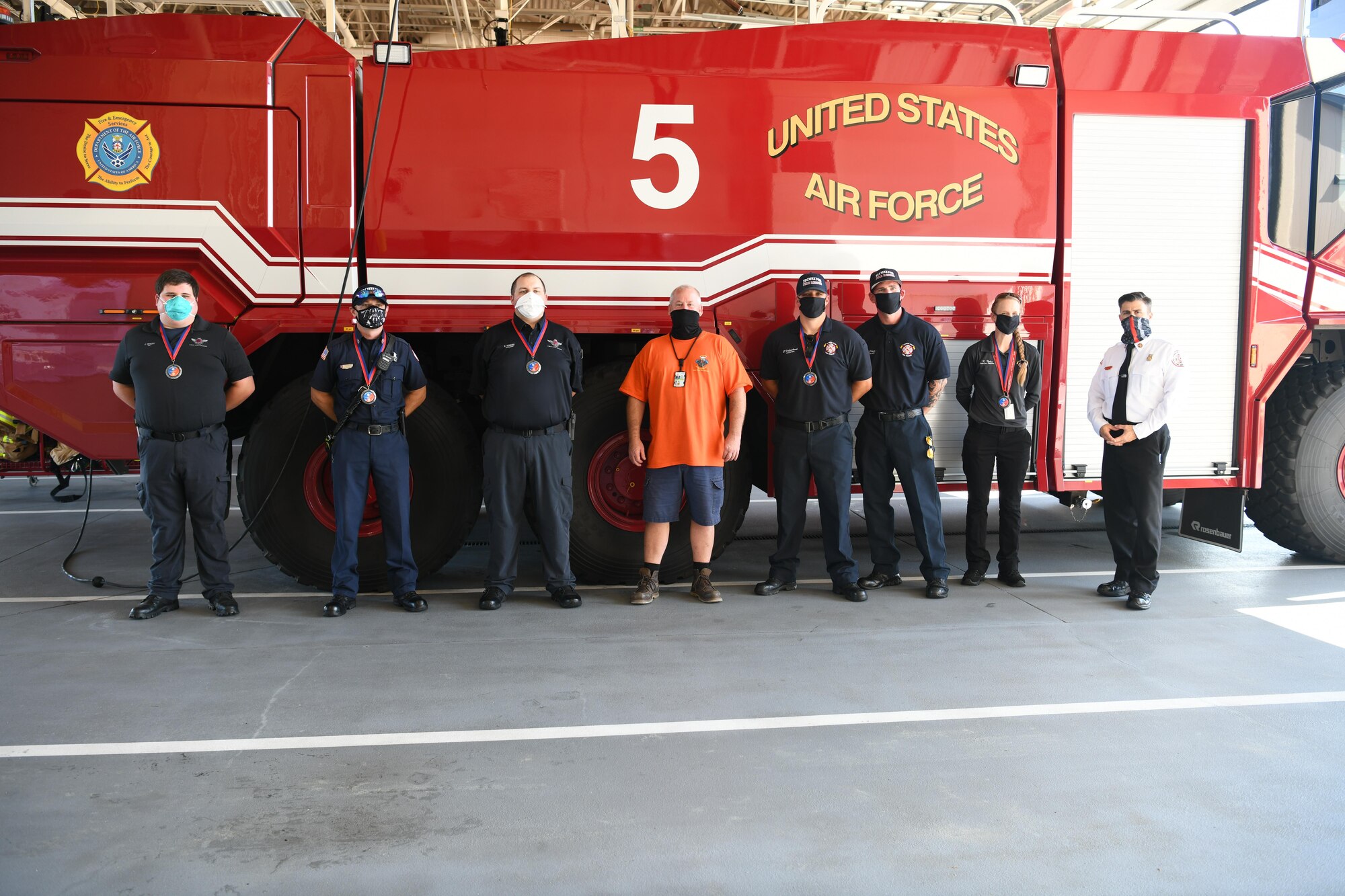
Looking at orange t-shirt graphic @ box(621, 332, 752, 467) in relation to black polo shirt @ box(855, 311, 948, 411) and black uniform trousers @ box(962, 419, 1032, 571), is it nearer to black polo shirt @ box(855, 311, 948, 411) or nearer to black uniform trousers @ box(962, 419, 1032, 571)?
black polo shirt @ box(855, 311, 948, 411)

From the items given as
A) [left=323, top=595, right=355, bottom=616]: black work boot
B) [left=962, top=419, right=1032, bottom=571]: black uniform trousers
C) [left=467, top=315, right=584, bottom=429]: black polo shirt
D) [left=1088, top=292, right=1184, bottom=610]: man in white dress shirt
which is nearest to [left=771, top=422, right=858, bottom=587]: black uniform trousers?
[left=962, top=419, right=1032, bottom=571]: black uniform trousers

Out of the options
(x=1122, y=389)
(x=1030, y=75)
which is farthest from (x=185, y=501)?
(x=1030, y=75)

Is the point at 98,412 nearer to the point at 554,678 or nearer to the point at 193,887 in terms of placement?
the point at 554,678

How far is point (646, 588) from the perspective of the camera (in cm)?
552

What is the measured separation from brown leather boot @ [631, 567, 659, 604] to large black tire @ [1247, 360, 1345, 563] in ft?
14.2

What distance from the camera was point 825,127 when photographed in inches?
224

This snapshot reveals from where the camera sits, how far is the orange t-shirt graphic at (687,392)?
5.40 m

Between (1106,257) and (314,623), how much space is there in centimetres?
531

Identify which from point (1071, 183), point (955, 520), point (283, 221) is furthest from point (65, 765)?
point (955, 520)

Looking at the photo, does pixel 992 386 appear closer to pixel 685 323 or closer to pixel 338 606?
pixel 685 323

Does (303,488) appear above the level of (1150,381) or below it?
below

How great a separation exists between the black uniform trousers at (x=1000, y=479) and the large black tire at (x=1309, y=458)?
1856 millimetres

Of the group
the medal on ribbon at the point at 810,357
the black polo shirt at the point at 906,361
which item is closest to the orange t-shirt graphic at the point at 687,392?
the medal on ribbon at the point at 810,357

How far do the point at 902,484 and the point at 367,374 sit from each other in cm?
326
